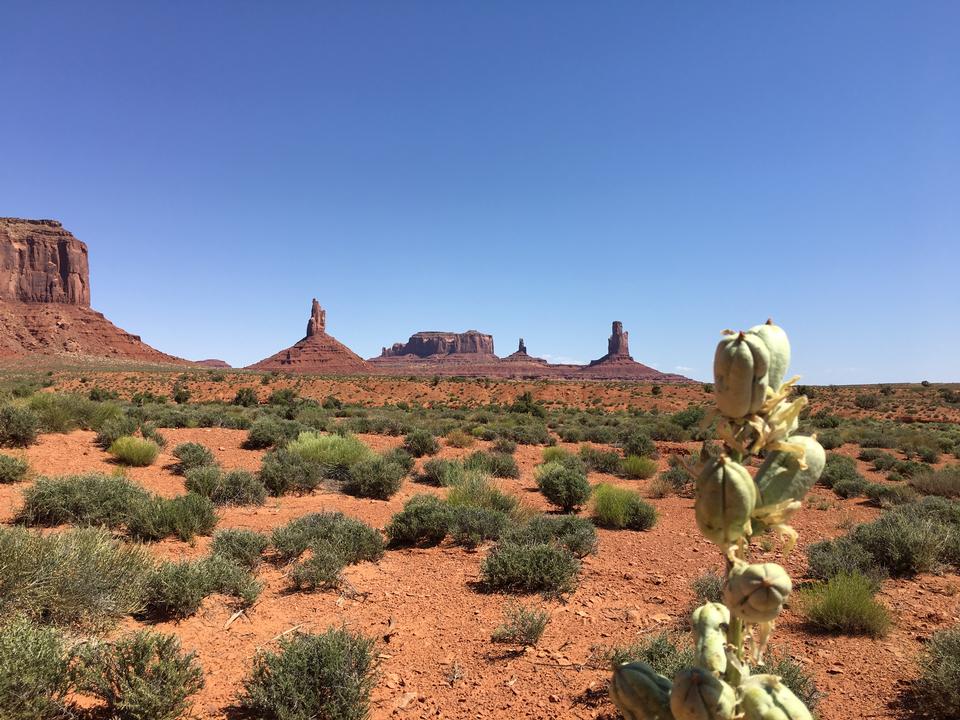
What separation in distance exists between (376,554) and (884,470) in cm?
1623

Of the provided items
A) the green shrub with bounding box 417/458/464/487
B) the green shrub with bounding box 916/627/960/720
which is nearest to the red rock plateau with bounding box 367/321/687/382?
the green shrub with bounding box 417/458/464/487

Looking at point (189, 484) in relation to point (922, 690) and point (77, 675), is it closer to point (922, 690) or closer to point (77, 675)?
point (77, 675)

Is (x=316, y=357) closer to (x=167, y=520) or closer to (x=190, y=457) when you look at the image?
(x=190, y=457)

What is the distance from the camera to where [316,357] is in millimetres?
102875

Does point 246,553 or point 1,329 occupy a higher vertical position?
point 1,329

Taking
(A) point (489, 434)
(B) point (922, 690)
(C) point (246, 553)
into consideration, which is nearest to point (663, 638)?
(B) point (922, 690)

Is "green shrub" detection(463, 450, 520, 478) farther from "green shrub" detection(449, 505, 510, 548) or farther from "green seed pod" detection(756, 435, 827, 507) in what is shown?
"green seed pod" detection(756, 435, 827, 507)

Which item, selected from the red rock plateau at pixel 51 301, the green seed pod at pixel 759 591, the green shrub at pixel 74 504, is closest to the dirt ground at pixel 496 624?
the green shrub at pixel 74 504

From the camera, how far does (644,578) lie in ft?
20.9

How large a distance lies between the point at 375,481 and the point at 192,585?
5457mm

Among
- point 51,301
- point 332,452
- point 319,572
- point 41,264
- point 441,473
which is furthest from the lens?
point 41,264

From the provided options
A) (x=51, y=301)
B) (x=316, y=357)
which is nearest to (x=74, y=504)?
(x=316, y=357)

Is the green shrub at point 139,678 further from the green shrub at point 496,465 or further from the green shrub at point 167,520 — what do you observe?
the green shrub at point 496,465

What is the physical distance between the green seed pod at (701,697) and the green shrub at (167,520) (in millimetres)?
7403
